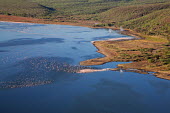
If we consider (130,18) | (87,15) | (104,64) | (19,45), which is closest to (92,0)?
(87,15)

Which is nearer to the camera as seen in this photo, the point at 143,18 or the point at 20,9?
the point at 143,18

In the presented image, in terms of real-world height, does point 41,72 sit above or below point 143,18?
below

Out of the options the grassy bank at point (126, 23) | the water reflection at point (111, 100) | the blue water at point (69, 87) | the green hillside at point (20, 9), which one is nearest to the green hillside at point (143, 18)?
the grassy bank at point (126, 23)

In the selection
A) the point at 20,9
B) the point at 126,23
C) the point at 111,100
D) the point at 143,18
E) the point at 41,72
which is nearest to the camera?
the point at 111,100

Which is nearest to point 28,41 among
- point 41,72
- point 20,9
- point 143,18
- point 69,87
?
point 41,72

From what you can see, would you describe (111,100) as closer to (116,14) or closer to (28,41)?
(28,41)

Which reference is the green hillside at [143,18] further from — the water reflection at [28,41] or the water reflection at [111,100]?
the water reflection at [111,100]

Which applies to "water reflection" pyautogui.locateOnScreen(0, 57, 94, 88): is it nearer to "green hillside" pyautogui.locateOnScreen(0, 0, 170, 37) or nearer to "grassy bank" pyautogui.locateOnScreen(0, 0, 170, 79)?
"grassy bank" pyautogui.locateOnScreen(0, 0, 170, 79)

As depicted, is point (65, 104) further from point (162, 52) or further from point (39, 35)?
point (39, 35)
